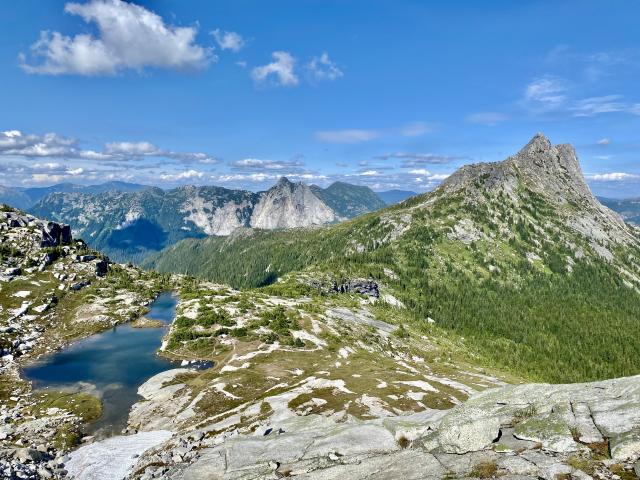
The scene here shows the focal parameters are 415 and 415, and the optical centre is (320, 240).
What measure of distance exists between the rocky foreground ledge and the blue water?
40.6 meters

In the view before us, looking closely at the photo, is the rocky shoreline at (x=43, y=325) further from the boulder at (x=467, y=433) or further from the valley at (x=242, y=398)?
the boulder at (x=467, y=433)

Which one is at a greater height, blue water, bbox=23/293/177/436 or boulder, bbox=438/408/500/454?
boulder, bbox=438/408/500/454

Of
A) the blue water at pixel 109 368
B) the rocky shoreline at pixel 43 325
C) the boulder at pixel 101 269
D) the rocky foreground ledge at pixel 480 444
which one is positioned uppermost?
the rocky foreground ledge at pixel 480 444

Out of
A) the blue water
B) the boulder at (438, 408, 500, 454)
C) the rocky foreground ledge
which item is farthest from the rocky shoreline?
the boulder at (438, 408, 500, 454)

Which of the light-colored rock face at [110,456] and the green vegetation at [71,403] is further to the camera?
the green vegetation at [71,403]

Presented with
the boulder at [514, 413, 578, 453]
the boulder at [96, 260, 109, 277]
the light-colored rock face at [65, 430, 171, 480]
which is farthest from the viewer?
the boulder at [96, 260, 109, 277]

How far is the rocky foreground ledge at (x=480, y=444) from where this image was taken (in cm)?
2531

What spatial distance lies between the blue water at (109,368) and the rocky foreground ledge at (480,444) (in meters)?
40.6

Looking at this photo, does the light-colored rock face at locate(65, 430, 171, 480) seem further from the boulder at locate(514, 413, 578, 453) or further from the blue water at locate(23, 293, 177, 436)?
the boulder at locate(514, 413, 578, 453)

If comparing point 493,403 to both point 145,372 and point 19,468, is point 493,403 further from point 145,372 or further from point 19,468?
point 145,372

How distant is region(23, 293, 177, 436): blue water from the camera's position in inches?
3115

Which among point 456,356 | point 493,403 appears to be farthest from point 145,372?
point 456,356

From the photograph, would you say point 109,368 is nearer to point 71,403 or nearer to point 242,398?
point 71,403

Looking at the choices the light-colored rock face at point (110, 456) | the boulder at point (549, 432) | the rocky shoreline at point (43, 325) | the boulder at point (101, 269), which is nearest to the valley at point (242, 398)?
the boulder at point (549, 432)
